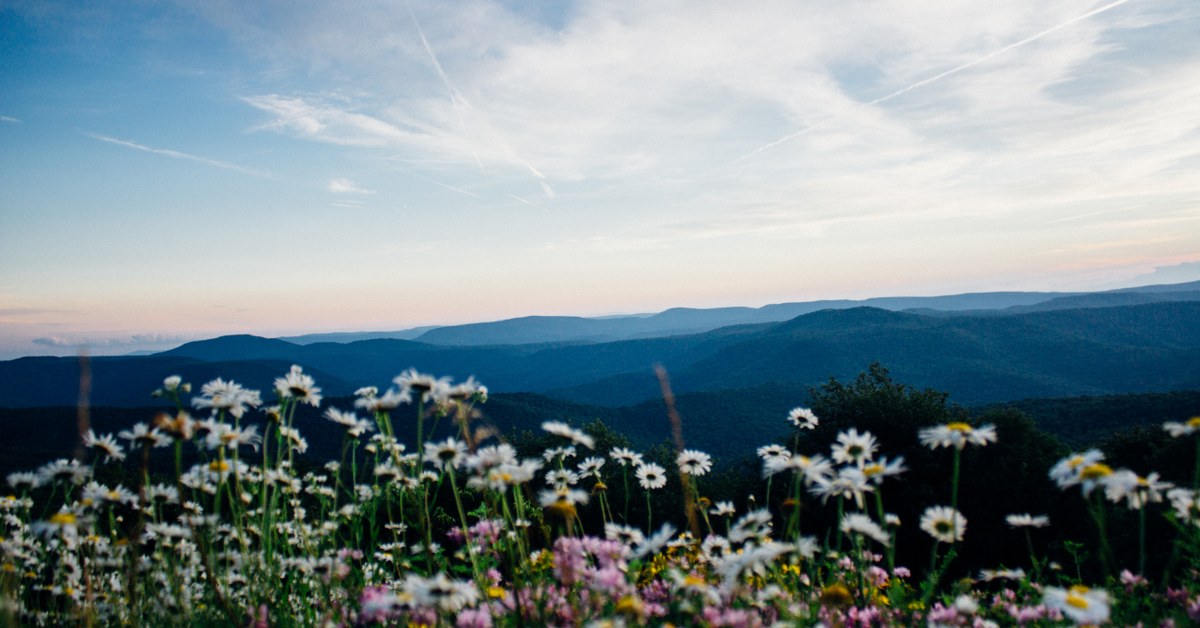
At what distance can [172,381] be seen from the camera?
3188 millimetres

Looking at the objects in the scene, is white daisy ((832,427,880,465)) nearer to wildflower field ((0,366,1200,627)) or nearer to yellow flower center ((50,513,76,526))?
wildflower field ((0,366,1200,627))

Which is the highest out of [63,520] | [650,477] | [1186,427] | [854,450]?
[1186,427]

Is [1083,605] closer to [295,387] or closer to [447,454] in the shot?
[447,454]

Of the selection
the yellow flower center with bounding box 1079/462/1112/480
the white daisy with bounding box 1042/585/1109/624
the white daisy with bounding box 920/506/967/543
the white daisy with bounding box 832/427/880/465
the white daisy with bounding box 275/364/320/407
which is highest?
the white daisy with bounding box 275/364/320/407

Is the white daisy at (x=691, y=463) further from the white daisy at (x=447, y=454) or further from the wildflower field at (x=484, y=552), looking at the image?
the white daisy at (x=447, y=454)

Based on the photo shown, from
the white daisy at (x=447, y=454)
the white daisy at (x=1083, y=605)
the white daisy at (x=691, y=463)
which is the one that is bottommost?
the white daisy at (x=691, y=463)

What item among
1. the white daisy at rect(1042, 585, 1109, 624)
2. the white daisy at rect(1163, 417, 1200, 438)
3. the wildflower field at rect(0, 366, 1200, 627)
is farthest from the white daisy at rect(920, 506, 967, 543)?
the white daisy at rect(1163, 417, 1200, 438)

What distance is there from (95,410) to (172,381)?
104 meters

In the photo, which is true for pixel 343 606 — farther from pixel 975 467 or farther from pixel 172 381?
pixel 975 467

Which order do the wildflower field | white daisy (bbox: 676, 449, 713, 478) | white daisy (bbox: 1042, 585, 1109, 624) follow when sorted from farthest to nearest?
1. white daisy (bbox: 676, 449, 713, 478)
2. the wildflower field
3. white daisy (bbox: 1042, 585, 1109, 624)

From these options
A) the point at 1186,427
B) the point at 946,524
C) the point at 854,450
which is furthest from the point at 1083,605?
the point at 854,450

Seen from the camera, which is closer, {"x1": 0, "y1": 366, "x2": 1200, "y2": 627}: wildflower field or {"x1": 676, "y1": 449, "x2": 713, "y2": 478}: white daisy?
{"x1": 0, "y1": 366, "x2": 1200, "y2": 627}: wildflower field

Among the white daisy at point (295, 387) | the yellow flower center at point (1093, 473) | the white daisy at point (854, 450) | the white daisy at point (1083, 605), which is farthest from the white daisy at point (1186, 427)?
the white daisy at point (295, 387)

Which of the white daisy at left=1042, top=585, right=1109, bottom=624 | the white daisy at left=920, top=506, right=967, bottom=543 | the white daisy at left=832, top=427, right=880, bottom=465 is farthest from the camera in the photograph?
the white daisy at left=832, top=427, right=880, bottom=465
